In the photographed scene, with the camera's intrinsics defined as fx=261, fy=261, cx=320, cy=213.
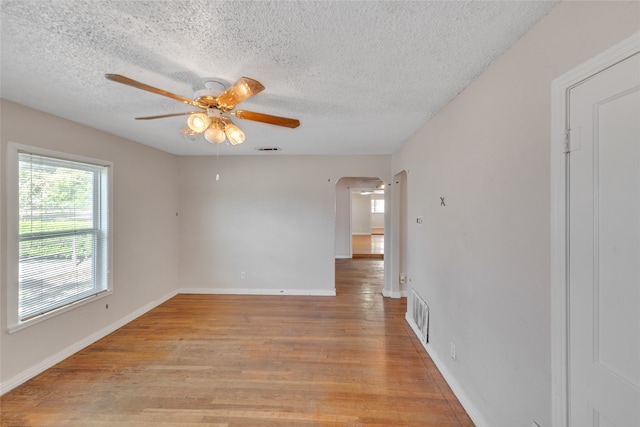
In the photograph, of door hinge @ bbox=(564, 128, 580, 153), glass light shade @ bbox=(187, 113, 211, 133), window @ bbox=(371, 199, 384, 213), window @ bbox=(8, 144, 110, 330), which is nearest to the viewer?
door hinge @ bbox=(564, 128, 580, 153)

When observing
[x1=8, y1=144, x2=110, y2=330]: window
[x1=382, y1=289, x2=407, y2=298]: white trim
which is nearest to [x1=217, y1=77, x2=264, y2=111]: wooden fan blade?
[x1=8, y1=144, x2=110, y2=330]: window

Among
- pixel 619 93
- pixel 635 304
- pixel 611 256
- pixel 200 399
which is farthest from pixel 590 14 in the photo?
pixel 200 399

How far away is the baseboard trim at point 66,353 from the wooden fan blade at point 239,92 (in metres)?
2.78

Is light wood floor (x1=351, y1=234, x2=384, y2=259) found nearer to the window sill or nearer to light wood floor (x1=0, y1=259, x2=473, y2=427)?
light wood floor (x1=0, y1=259, x2=473, y2=427)

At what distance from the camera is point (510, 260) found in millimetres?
1405

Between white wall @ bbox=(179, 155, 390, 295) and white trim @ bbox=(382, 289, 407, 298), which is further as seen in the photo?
white wall @ bbox=(179, 155, 390, 295)

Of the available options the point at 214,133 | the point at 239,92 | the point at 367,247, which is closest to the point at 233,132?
the point at 214,133

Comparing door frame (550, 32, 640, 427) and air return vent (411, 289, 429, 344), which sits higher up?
door frame (550, 32, 640, 427)

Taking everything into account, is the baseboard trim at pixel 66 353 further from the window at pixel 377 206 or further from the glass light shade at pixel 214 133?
the window at pixel 377 206

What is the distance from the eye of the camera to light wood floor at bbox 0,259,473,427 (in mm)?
1854

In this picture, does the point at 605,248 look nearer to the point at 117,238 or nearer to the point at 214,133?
the point at 214,133

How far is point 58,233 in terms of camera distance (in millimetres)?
2494

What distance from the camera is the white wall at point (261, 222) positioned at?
14.5 feet

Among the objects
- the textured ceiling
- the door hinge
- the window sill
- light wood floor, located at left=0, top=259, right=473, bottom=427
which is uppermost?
the textured ceiling
